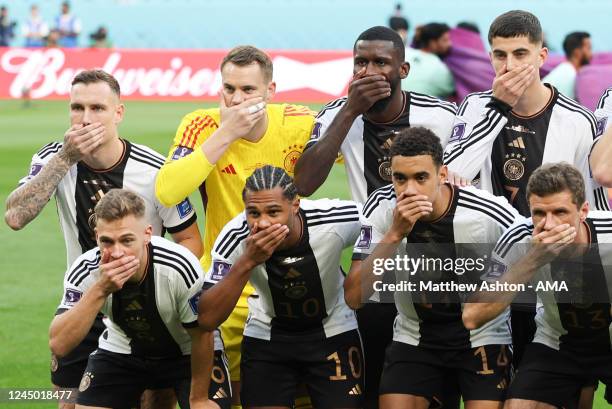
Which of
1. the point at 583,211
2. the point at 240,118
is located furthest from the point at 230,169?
the point at 583,211

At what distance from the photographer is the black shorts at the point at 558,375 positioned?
20.7 feet

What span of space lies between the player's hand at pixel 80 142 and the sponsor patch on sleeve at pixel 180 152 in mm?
454

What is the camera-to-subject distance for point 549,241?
5.82 meters

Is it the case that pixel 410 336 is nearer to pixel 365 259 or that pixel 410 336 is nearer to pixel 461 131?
pixel 365 259

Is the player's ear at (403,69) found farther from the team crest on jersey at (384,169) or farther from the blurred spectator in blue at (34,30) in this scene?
the blurred spectator in blue at (34,30)

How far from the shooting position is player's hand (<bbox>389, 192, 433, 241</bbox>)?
19.9 feet

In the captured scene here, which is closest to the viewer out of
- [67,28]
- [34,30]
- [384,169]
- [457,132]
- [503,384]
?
[503,384]

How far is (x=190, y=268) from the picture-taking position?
6594 millimetres

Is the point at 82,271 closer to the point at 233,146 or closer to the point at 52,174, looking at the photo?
the point at 52,174

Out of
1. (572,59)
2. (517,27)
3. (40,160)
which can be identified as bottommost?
(40,160)

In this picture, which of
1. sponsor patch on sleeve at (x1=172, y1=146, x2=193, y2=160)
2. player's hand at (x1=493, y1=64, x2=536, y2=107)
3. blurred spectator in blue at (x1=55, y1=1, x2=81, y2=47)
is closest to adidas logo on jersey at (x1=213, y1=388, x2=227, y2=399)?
sponsor patch on sleeve at (x1=172, y1=146, x2=193, y2=160)

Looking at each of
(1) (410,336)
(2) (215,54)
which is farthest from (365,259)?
(2) (215,54)

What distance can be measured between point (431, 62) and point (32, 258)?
634cm

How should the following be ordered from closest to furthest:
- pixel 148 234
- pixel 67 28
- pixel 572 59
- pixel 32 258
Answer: pixel 148 234, pixel 32 258, pixel 572 59, pixel 67 28
